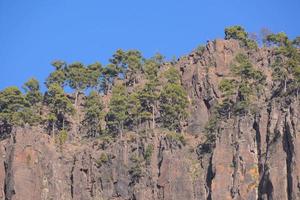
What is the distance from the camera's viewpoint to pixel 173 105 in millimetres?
143625

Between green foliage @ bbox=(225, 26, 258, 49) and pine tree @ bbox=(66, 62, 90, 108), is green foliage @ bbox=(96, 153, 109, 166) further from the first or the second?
green foliage @ bbox=(225, 26, 258, 49)

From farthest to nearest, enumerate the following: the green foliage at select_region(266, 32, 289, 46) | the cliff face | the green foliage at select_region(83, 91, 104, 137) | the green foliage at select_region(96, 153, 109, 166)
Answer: the green foliage at select_region(266, 32, 289, 46)
the green foliage at select_region(83, 91, 104, 137)
the green foliage at select_region(96, 153, 109, 166)
the cliff face

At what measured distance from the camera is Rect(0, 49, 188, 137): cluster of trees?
144 m

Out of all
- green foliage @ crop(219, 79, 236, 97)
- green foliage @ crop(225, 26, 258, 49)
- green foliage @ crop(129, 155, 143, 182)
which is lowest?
green foliage @ crop(129, 155, 143, 182)

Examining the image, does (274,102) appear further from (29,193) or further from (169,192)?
(29,193)

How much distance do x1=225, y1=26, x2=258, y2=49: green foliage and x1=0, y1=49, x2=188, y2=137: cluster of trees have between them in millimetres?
10045

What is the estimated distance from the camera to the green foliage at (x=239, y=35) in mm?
157750

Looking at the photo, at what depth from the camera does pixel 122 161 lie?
443 feet

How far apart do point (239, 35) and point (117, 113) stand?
79.9ft

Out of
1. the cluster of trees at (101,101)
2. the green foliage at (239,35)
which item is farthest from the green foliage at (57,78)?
the green foliage at (239,35)

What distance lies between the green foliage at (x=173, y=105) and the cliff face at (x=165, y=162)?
64.4 inches

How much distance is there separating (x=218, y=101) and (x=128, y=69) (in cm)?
2066

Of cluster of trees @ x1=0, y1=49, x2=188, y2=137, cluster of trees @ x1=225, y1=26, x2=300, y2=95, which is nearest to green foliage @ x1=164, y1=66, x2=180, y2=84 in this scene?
cluster of trees @ x1=0, y1=49, x2=188, y2=137

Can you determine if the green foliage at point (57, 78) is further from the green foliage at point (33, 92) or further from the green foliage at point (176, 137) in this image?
the green foliage at point (176, 137)
